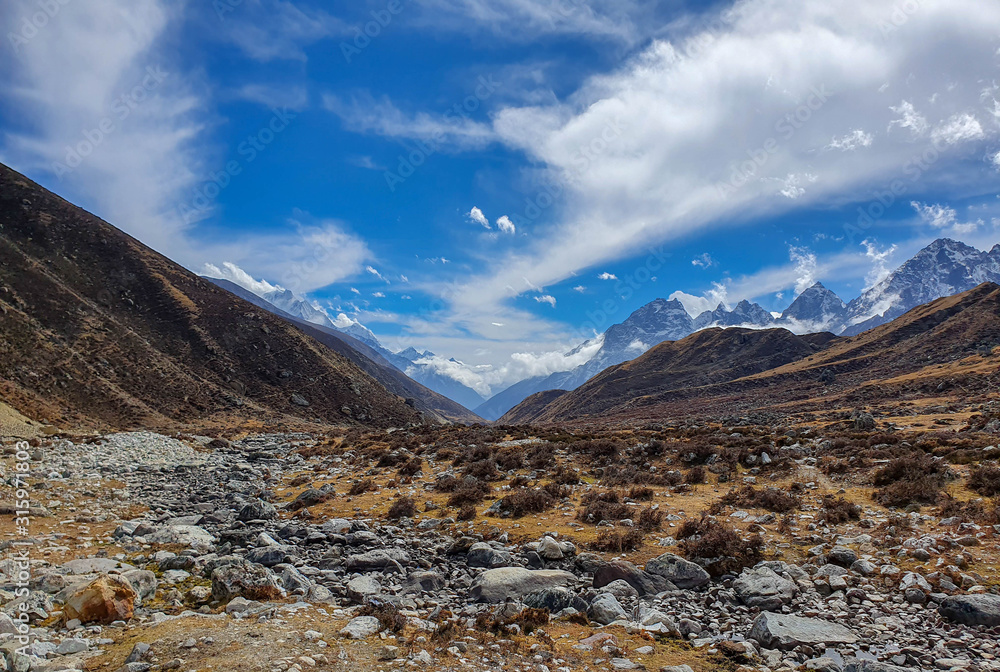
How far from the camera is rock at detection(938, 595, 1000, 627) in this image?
7.44 m

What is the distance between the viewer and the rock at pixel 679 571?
1008 cm

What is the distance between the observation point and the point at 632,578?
10.1 m

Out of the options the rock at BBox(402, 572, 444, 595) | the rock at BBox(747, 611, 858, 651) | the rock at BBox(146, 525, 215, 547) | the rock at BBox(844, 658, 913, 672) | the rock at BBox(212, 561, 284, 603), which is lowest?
the rock at BBox(747, 611, 858, 651)

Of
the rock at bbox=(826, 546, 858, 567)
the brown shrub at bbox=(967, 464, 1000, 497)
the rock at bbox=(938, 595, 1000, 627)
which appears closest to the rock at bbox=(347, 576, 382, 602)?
the rock at bbox=(826, 546, 858, 567)

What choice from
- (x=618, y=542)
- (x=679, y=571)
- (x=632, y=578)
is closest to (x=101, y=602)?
(x=632, y=578)

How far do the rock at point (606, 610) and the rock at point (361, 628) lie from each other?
415 centimetres

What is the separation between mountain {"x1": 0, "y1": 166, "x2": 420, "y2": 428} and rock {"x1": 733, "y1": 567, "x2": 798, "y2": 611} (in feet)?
169

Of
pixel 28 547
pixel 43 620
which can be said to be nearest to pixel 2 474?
pixel 28 547

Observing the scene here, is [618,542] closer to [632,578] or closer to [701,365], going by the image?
[632,578]

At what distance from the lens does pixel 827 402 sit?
75.4 m

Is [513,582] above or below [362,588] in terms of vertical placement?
below

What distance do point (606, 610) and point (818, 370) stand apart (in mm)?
141307

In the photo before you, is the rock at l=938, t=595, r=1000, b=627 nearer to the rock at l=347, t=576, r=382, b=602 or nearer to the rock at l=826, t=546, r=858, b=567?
the rock at l=826, t=546, r=858, b=567

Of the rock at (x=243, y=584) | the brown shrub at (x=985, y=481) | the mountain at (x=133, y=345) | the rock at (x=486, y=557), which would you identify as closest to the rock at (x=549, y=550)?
the rock at (x=486, y=557)
